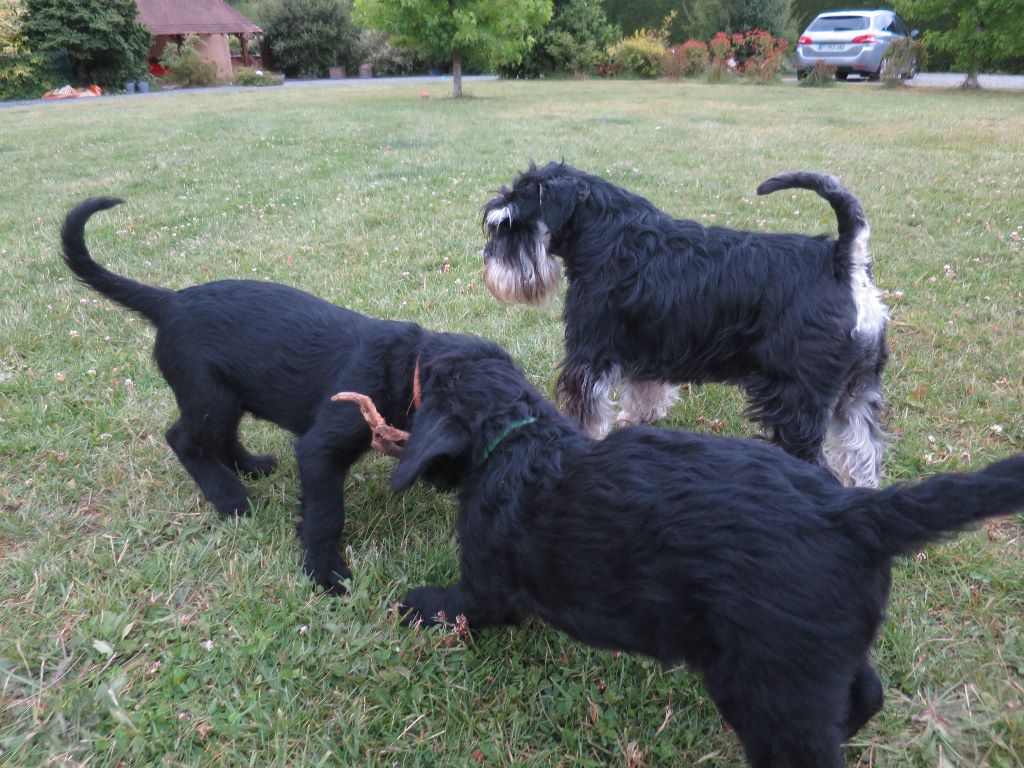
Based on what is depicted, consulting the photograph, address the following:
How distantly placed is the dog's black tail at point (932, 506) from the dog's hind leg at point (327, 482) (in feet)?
6.67

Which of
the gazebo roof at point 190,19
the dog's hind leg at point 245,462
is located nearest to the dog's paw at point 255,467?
the dog's hind leg at point 245,462

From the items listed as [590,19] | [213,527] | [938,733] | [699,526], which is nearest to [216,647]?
[213,527]

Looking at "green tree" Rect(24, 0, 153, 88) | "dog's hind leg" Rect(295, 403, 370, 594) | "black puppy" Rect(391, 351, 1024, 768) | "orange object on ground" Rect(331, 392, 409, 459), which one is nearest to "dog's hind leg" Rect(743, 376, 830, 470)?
"black puppy" Rect(391, 351, 1024, 768)

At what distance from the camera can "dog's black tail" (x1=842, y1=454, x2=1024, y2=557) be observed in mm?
1728

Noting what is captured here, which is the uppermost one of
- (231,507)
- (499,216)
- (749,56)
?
(749,56)

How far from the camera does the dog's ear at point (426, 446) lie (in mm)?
2391

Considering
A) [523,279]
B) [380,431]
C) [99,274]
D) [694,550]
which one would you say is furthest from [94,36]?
[694,550]

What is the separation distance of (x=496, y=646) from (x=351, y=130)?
606 inches

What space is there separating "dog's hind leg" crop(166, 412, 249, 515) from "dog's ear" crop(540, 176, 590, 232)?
2121mm

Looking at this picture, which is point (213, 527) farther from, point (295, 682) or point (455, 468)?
point (455, 468)

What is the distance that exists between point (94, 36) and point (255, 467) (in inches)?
1550

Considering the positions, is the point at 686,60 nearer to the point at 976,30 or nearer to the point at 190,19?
the point at 976,30

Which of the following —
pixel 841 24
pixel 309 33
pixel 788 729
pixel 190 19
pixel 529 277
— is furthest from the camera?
pixel 309 33

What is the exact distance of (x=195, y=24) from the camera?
147 feet
